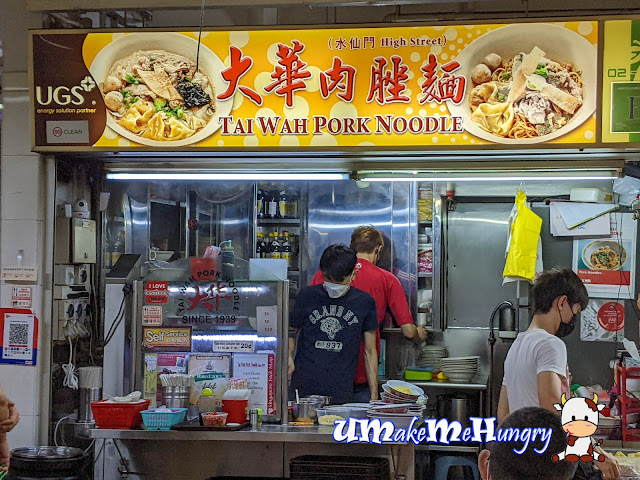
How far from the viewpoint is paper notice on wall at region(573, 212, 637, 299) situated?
23.2 ft

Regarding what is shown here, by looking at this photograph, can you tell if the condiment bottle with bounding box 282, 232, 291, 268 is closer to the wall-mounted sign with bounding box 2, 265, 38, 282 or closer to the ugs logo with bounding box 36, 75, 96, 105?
the wall-mounted sign with bounding box 2, 265, 38, 282

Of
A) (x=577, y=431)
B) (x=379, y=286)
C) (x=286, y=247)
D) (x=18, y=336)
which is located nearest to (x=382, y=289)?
(x=379, y=286)

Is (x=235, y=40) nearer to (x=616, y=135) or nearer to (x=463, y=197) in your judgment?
(x=616, y=135)

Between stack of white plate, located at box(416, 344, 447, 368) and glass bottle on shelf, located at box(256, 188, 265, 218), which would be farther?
glass bottle on shelf, located at box(256, 188, 265, 218)

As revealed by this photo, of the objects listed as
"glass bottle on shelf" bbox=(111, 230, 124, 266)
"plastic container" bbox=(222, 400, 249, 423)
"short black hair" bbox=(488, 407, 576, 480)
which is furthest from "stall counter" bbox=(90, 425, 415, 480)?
"short black hair" bbox=(488, 407, 576, 480)

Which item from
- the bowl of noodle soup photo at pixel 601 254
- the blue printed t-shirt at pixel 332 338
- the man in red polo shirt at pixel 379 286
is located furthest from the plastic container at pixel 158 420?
the bowl of noodle soup photo at pixel 601 254

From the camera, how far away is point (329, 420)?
18.0 feet

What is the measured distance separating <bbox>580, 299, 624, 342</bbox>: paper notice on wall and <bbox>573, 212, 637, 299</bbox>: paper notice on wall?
84 mm

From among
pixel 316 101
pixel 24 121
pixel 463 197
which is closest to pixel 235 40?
pixel 316 101

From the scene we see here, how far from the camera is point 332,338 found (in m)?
6.17

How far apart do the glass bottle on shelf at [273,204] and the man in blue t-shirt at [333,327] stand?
200cm

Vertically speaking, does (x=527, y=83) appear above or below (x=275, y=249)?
above

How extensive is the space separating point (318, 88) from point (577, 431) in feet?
9.79

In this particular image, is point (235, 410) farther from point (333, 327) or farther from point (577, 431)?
point (577, 431)
